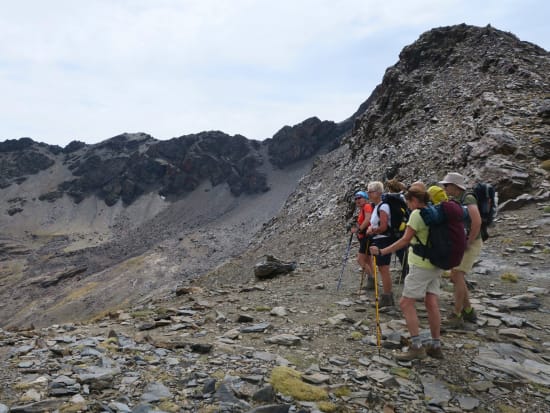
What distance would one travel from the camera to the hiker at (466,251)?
7531mm

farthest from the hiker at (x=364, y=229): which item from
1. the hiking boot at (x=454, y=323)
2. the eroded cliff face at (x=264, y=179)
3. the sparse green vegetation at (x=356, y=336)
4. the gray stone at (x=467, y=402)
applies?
the eroded cliff face at (x=264, y=179)

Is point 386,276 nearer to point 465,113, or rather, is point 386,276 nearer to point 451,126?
point 451,126

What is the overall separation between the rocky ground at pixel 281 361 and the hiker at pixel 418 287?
242 millimetres

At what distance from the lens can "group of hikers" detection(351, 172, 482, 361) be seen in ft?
21.0

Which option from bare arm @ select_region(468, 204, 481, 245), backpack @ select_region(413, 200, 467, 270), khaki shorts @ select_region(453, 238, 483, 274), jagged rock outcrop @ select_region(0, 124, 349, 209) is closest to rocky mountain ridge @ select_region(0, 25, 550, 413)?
khaki shorts @ select_region(453, 238, 483, 274)

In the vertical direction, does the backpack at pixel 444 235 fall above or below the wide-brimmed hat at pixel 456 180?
below

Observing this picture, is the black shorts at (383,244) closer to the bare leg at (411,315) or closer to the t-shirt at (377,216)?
the t-shirt at (377,216)

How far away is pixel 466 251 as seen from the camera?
25.8 ft

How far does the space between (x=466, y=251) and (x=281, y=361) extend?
457cm

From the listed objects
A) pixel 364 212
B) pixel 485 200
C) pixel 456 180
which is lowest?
pixel 364 212

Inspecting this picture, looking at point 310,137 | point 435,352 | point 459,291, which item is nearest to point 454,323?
point 459,291

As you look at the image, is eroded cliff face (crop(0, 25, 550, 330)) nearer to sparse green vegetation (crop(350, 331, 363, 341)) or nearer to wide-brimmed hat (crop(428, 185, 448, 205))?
sparse green vegetation (crop(350, 331, 363, 341))

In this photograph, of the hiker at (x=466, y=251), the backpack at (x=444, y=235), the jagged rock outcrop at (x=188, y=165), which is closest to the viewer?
the backpack at (x=444, y=235)

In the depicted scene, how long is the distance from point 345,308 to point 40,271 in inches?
5157
